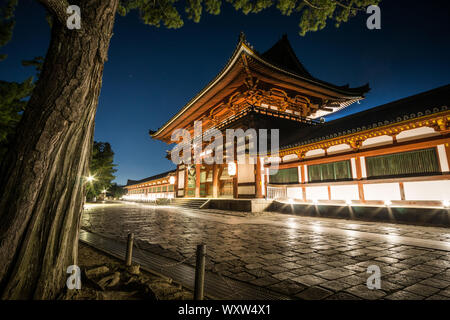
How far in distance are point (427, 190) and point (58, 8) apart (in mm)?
11725

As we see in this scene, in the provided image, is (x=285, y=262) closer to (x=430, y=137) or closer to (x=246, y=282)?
(x=246, y=282)

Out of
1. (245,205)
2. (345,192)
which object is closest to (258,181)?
(245,205)

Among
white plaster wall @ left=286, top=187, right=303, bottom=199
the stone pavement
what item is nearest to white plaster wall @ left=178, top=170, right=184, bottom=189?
white plaster wall @ left=286, top=187, right=303, bottom=199

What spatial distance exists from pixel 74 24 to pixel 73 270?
264 centimetres

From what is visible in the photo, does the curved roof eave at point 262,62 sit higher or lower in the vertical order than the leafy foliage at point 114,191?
higher

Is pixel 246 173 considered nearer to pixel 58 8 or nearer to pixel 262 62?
pixel 262 62

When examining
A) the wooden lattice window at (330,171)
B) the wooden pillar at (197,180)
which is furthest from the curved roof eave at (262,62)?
the wooden lattice window at (330,171)

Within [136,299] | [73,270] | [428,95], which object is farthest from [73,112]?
[428,95]

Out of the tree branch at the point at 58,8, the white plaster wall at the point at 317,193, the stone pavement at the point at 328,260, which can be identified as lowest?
the stone pavement at the point at 328,260

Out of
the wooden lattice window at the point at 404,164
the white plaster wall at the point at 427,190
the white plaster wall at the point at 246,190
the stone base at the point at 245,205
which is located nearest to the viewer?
the white plaster wall at the point at 427,190

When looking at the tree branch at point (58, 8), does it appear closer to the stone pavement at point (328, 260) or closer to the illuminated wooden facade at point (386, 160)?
the stone pavement at point (328, 260)

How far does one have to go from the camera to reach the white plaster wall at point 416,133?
8016 mm

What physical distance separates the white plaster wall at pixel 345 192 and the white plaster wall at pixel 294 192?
181 centimetres

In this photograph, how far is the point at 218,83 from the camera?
15203 millimetres
